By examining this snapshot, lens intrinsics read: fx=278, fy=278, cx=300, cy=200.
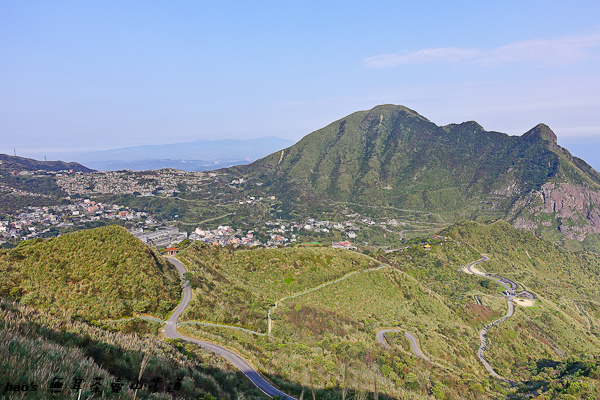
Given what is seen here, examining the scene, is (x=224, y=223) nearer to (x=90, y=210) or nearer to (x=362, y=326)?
(x=90, y=210)

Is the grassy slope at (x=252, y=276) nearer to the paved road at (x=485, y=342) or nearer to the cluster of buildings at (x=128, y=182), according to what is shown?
the paved road at (x=485, y=342)

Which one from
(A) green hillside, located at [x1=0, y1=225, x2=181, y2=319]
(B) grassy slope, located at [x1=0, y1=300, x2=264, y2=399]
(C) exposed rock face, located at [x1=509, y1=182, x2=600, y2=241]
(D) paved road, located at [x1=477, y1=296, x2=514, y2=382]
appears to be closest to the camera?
(B) grassy slope, located at [x1=0, y1=300, x2=264, y2=399]

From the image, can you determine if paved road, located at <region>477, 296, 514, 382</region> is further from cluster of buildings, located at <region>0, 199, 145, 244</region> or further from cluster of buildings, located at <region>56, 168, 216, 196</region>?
cluster of buildings, located at <region>56, 168, 216, 196</region>

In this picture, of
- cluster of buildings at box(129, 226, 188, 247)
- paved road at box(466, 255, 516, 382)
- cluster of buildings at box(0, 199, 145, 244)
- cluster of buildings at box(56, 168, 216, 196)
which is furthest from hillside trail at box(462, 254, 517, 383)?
cluster of buildings at box(56, 168, 216, 196)

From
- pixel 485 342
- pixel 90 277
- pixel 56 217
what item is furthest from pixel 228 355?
pixel 56 217

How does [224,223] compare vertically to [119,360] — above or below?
below

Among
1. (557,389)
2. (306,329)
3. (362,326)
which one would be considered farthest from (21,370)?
(557,389)

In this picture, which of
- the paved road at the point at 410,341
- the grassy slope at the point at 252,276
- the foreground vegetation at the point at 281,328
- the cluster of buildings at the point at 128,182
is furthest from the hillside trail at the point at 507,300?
the cluster of buildings at the point at 128,182
